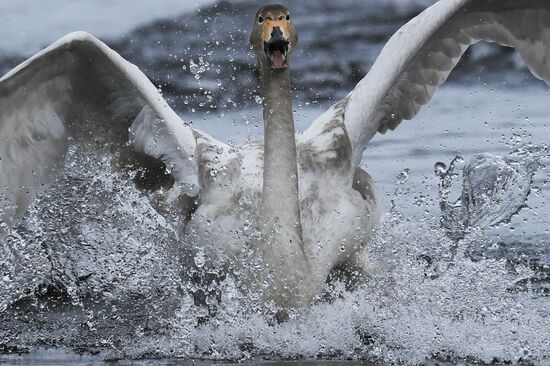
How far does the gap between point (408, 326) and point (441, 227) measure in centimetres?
192

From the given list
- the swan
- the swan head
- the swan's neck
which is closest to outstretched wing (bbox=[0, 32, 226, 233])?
the swan

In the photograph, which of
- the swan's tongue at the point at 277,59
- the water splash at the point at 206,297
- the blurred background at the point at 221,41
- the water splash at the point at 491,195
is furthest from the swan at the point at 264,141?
the blurred background at the point at 221,41

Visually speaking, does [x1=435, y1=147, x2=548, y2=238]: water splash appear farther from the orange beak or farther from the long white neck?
the orange beak

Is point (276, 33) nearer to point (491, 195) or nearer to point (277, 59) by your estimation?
point (277, 59)

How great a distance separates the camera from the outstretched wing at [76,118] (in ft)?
28.0

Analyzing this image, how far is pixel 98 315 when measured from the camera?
9.07 metres

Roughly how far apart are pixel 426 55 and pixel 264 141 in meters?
1.26

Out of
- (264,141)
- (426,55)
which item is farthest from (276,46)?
(426,55)

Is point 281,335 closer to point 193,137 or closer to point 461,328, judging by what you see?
point 461,328

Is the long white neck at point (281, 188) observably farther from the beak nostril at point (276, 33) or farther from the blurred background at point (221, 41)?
the blurred background at point (221, 41)

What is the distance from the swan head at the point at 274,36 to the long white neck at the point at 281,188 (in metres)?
0.15

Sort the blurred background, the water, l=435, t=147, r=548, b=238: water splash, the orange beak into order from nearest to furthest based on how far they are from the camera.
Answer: the water, the orange beak, l=435, t=147, r=548, b=238: water splash, the blurred background

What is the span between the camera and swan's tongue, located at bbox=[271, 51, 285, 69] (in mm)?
8492

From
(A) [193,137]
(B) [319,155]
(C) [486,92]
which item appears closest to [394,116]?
(B) [319,155]
